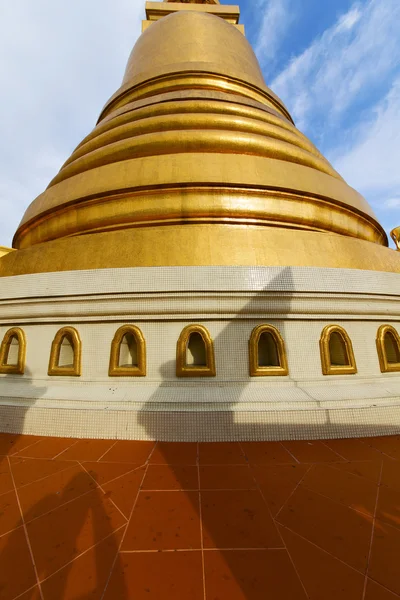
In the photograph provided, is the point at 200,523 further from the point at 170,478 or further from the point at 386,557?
the point at 386,557

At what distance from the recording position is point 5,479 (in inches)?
100

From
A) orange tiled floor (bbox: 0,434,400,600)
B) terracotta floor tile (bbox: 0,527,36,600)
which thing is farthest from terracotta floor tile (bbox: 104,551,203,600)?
terracotta floor tile (bbox: 0,527,36,600)

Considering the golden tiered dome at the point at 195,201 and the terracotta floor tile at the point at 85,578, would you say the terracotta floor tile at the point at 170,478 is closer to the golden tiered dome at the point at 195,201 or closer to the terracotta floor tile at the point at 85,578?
the terracotta floor tile at the point at 85,578

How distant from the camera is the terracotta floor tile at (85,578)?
144cm

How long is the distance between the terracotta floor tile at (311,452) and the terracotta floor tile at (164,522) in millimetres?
1234

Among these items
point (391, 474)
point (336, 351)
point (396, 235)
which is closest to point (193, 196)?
point (336, 351)

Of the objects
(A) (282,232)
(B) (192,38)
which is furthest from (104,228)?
(B) (192,38)

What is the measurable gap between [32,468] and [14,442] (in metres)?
0.81

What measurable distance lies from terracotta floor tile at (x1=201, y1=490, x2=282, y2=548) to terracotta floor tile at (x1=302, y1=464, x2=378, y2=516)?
54 cm

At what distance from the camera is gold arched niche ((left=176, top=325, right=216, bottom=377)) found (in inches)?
145

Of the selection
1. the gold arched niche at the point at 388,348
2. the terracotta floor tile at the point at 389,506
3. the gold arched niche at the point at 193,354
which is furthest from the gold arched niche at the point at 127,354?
the gold arched niche at the point at 388,348

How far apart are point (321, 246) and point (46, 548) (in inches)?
183

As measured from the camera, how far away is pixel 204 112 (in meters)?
6.09

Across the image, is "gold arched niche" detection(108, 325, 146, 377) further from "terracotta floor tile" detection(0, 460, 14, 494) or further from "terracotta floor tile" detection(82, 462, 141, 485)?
"terracotta floor tile" detection(0, 460, 14, 494)
